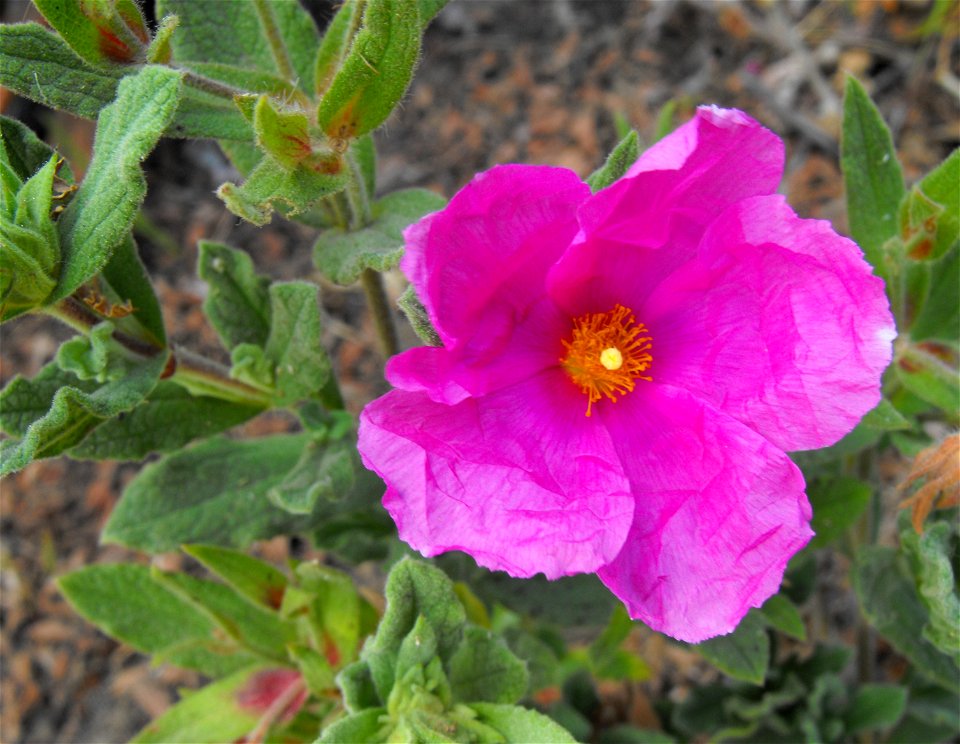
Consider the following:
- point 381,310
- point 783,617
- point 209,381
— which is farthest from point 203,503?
point 783,617

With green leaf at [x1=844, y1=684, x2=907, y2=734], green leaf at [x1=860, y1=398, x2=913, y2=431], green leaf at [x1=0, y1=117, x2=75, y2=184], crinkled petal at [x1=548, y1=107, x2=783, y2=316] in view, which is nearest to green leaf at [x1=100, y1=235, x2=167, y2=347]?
green leaf at [x1=0, y1=117, x2=75, y2=184]

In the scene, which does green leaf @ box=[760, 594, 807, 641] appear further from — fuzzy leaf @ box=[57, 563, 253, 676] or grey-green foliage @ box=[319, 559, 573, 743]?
fuzzy leaf @ box=[57, 563, 253, 676]

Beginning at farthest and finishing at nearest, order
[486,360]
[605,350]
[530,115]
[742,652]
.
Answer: [530,115] < [742,652] < [605,350] < [486,360]

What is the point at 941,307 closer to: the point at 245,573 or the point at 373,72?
the point at 373,72

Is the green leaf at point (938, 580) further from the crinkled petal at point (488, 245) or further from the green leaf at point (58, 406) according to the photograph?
the green leaf at point (58, 406)

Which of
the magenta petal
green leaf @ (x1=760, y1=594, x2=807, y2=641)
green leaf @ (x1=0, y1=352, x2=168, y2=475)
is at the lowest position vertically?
green leaf @ (x1=760, y1=594, x2=807, y2=641)
